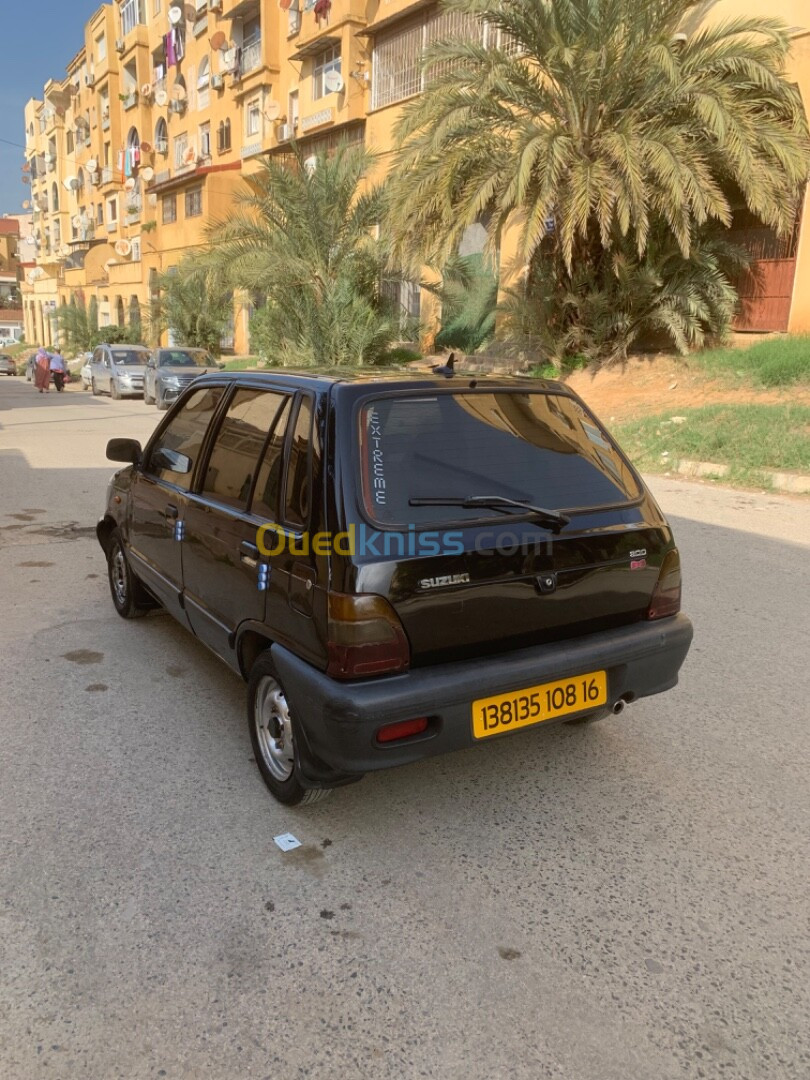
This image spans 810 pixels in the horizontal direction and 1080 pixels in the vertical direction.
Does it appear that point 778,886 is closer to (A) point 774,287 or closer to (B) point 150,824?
(B) point 150,824

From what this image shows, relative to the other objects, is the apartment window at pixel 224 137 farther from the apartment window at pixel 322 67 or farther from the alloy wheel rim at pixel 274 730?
the alloy wheel rim at pixel 274 730

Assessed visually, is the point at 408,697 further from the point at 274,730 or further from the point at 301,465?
the point at 301,465

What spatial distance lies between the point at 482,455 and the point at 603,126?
41.7 ft

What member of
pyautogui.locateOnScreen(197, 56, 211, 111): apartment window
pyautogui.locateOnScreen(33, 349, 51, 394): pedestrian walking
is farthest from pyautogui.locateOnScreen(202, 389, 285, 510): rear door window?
pyautogui.locateOnScreen(197, 56, 211, 111): apartment window

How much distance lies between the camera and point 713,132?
12258 millimetres

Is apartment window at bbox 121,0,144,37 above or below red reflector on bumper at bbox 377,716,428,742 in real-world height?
above

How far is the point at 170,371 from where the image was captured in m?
21.1

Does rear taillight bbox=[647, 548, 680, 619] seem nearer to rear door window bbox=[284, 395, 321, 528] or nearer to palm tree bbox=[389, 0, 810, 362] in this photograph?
rear door window bbox=[284, 395, 321, 528]

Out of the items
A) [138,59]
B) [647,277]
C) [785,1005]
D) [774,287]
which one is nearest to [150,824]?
[785,1005]

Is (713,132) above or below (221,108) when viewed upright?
below

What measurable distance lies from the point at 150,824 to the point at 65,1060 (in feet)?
3.31

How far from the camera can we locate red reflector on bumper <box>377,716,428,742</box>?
2.61 m

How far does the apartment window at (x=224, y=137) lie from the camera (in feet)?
119

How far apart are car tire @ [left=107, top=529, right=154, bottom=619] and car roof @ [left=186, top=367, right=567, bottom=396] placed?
192cm
